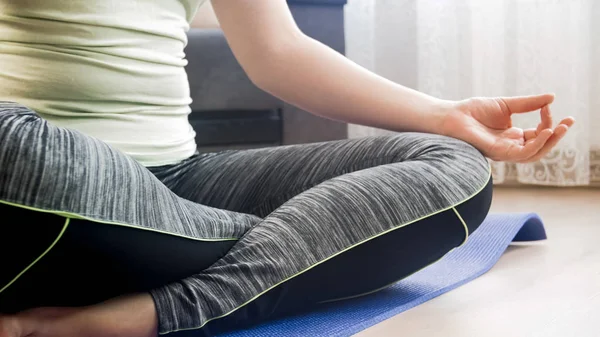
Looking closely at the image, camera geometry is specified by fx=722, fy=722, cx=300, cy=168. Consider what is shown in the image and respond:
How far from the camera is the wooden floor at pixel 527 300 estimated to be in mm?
765

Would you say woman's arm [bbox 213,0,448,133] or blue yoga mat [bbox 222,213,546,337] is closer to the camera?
blue yoga mat [bbox 222,213,546,337]

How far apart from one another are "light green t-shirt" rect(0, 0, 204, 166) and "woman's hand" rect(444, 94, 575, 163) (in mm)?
406

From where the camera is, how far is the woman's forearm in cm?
106

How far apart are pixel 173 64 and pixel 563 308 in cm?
61

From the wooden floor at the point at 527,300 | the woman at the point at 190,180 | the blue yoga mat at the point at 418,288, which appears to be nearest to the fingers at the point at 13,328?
the woman at the point at 190,180

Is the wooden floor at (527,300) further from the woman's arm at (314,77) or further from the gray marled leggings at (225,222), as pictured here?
the woman's arm at (314,77)

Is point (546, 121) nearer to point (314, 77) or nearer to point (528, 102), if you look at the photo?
point (528, 102)

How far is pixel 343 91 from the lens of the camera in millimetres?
1081

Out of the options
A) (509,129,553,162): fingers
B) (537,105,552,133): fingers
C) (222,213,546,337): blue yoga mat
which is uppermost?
(537,105,552,133): fingers

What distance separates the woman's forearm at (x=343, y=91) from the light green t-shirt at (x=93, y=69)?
199 mm

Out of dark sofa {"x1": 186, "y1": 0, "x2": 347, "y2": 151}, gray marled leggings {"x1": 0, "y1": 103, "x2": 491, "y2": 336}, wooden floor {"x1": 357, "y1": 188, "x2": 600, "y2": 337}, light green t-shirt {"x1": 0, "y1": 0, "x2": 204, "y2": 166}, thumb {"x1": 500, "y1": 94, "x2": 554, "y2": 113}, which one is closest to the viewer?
gray marled leggings {"x1": 0, "y1": 103, "x2": 491, "y2": 336}


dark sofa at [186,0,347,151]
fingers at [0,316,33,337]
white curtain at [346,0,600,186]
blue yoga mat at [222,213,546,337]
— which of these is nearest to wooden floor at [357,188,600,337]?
blue yoga mat at [222,213,546,337]

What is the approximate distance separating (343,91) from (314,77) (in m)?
0.05

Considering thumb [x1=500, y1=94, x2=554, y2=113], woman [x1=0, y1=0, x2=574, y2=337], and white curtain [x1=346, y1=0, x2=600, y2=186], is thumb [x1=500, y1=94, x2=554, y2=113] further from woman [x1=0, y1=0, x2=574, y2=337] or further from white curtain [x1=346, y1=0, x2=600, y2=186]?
white curtain [x1=346, y1=0, x2=600, y2=186]
